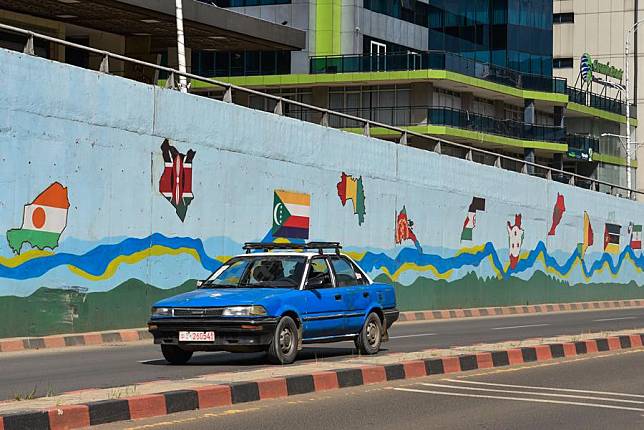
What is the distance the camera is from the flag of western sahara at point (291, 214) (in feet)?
98.7

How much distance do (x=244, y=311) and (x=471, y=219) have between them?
23.9m

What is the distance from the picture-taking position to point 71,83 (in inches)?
917

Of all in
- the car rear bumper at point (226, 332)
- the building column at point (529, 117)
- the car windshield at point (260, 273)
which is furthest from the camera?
the building column at point (529, 117)

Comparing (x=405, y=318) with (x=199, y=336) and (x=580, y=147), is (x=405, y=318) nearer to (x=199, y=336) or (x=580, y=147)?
(x=199, y=336)

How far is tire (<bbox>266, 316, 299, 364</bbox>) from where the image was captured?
16578 mm

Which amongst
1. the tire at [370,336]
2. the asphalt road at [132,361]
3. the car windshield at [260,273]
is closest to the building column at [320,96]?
the asphalt road at [132,361]

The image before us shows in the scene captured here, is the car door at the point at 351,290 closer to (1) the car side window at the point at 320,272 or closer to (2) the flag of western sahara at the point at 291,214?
(1) the car side window at the point at 320,272

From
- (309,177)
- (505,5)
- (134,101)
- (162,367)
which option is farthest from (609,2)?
(162,367)

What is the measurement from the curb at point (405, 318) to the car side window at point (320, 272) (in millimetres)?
5612

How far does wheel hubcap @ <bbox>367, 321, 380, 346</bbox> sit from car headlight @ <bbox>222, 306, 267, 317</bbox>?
2.56 m

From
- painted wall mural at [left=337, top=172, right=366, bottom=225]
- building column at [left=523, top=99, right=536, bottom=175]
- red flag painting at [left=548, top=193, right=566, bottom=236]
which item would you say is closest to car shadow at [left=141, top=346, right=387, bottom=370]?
painted wall mural at [left=337, top=172, right=366, bottom=225]

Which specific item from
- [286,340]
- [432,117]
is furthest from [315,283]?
[432,117]

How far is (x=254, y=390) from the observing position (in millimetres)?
13148

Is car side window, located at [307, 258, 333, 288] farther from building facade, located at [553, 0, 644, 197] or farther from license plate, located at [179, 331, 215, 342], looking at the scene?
building facade, located at [553, 0, 644, 197]
